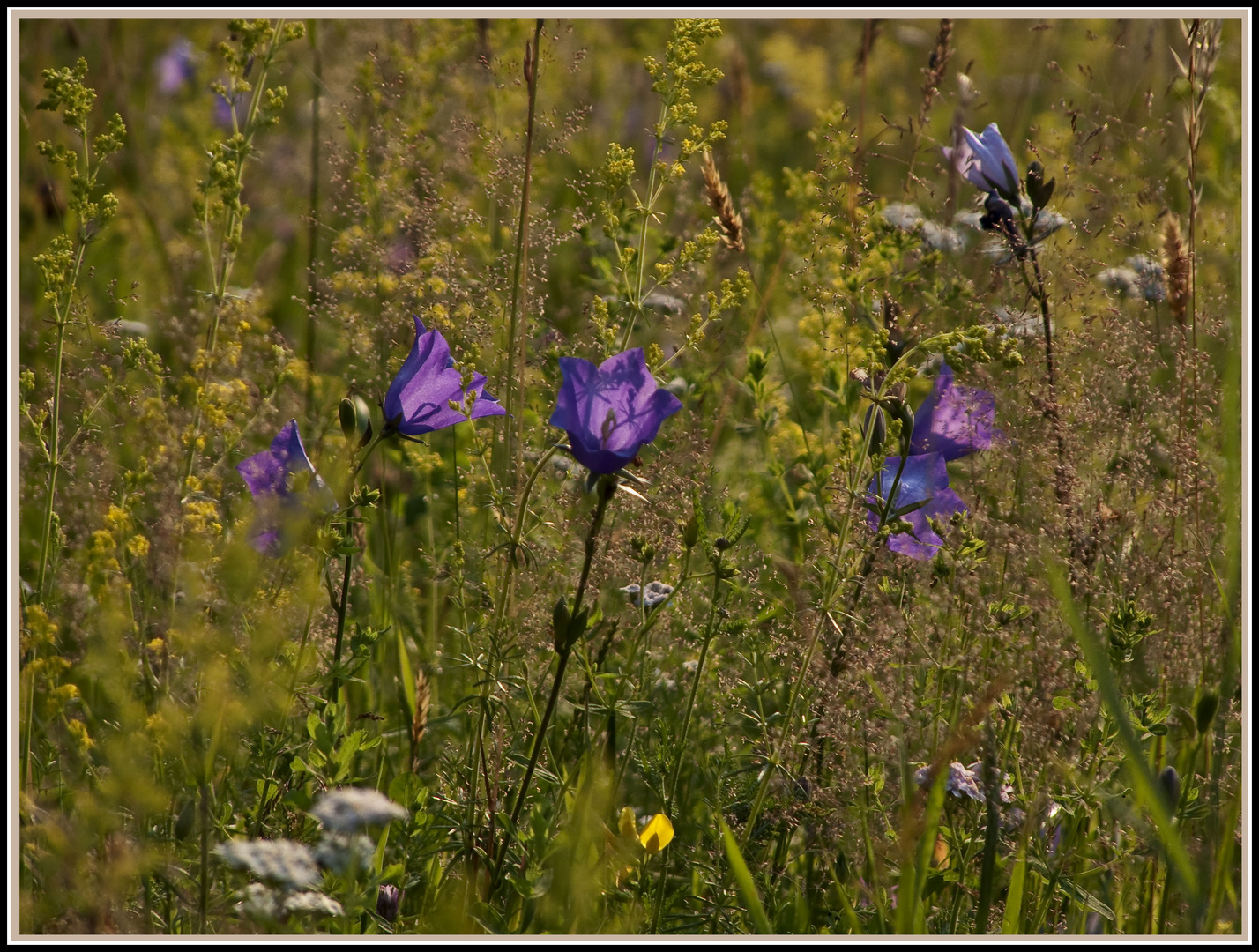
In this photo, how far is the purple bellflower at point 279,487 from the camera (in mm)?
1774

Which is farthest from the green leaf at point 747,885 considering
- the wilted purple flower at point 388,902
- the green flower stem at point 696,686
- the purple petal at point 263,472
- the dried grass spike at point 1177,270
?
the dried grass spike at point 1177,270

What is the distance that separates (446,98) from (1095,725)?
2670 millimetres

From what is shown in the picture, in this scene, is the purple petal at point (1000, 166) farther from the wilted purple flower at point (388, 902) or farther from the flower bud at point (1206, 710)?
the wilted purple flower at point (388, 902)

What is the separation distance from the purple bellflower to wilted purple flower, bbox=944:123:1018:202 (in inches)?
53.2

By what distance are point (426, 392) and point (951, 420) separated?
0.96 metres

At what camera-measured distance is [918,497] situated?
6.63 ft

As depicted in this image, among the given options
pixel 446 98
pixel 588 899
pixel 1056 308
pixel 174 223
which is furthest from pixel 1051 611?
pixel 174 223

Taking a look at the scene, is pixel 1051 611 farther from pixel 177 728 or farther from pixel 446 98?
pixel 446 98

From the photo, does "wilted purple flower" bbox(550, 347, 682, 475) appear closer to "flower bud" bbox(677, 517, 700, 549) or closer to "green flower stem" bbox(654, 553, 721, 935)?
"flower bud" bbox(677, 517, 700, 549)

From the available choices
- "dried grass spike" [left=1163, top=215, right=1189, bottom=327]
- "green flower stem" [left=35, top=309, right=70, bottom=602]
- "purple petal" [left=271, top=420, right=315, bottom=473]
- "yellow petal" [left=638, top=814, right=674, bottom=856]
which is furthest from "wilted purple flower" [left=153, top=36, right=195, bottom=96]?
"yellow petal" [left=638, top=814, right=674, bottom=856]

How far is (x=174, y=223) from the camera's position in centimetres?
405

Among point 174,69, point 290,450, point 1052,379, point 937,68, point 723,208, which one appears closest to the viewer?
point 290,450

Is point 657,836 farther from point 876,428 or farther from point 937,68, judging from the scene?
point 937,68

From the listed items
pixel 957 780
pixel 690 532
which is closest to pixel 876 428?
pixel 690 532
